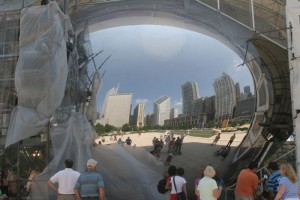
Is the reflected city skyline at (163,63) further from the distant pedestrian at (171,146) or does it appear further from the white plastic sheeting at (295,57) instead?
the white plastic sheeting at (295,57)

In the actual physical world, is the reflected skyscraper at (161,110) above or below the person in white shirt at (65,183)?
above

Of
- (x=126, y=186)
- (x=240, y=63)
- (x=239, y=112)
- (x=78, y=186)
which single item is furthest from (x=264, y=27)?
(x=78, y=186)

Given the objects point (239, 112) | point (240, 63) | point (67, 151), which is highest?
point (240, 63)

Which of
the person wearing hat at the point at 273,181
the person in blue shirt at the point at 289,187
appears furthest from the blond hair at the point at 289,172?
the person wearing hat at the point at 273,181

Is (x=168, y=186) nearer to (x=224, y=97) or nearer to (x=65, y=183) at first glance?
(x=65, y=183)

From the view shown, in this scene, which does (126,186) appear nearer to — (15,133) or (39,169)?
(39,169)

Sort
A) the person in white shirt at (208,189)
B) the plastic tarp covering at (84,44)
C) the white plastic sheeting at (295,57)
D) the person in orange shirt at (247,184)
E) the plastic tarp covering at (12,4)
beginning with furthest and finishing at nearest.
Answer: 1. the plastic tarp covering at (84,44)
2. the plastic tarp covering at (12,4)
3. the white plastic sheeting at (295,57)
4. the person in orange shirt at (247,184)
5. the person in white shirt at (208,189)

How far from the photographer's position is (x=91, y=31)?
7.61 meters

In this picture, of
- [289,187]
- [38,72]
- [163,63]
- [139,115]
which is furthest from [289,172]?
[38,72]

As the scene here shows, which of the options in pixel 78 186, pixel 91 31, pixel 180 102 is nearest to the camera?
pixel 78 186

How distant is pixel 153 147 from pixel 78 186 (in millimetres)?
1805

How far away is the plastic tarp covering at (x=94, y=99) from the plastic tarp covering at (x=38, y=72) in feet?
2.30

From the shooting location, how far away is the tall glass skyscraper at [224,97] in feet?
21.9

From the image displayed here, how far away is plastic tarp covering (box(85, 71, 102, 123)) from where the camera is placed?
6.96 metres
